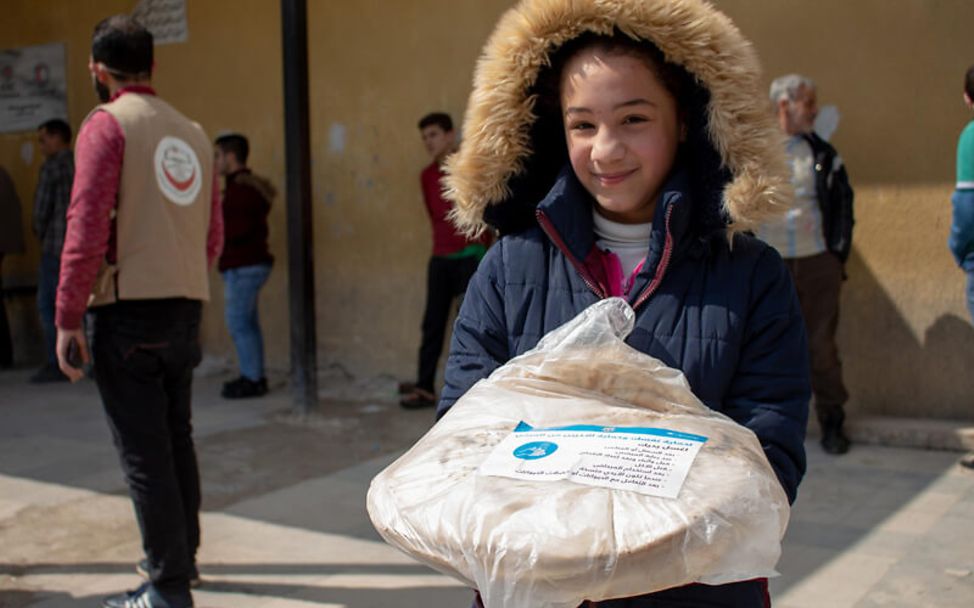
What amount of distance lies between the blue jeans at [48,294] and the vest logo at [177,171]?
509 centimetres

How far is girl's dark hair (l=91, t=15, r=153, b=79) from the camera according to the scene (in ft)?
11.0

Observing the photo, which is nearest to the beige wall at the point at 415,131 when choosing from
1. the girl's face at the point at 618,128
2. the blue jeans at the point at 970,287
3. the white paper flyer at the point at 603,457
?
the blue jeans at the point at 970,287

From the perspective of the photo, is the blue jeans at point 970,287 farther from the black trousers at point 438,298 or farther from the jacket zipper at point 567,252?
the jacket zipper at point 567,252

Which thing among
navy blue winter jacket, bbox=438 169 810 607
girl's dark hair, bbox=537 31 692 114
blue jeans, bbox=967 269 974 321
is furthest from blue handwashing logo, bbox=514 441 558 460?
blue jeans, bbox=967 269 974 321

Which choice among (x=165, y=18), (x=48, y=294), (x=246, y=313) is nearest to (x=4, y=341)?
(x=48, y=294)

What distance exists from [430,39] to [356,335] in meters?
2.21

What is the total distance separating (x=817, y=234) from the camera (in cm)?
532

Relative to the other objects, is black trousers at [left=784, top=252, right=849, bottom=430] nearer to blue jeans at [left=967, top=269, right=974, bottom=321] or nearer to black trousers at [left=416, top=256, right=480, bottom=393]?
blue jeans at [left=967, top=269, right=974, bottom=321]

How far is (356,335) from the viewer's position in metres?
7.61

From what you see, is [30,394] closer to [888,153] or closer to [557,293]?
[888,153]

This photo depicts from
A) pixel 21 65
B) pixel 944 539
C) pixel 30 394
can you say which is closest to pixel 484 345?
pixel 944 539

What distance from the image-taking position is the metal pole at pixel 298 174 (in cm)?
629

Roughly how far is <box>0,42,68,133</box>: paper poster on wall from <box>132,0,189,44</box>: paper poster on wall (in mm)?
1019

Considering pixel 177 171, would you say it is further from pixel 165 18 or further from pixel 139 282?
pixel 165 18
